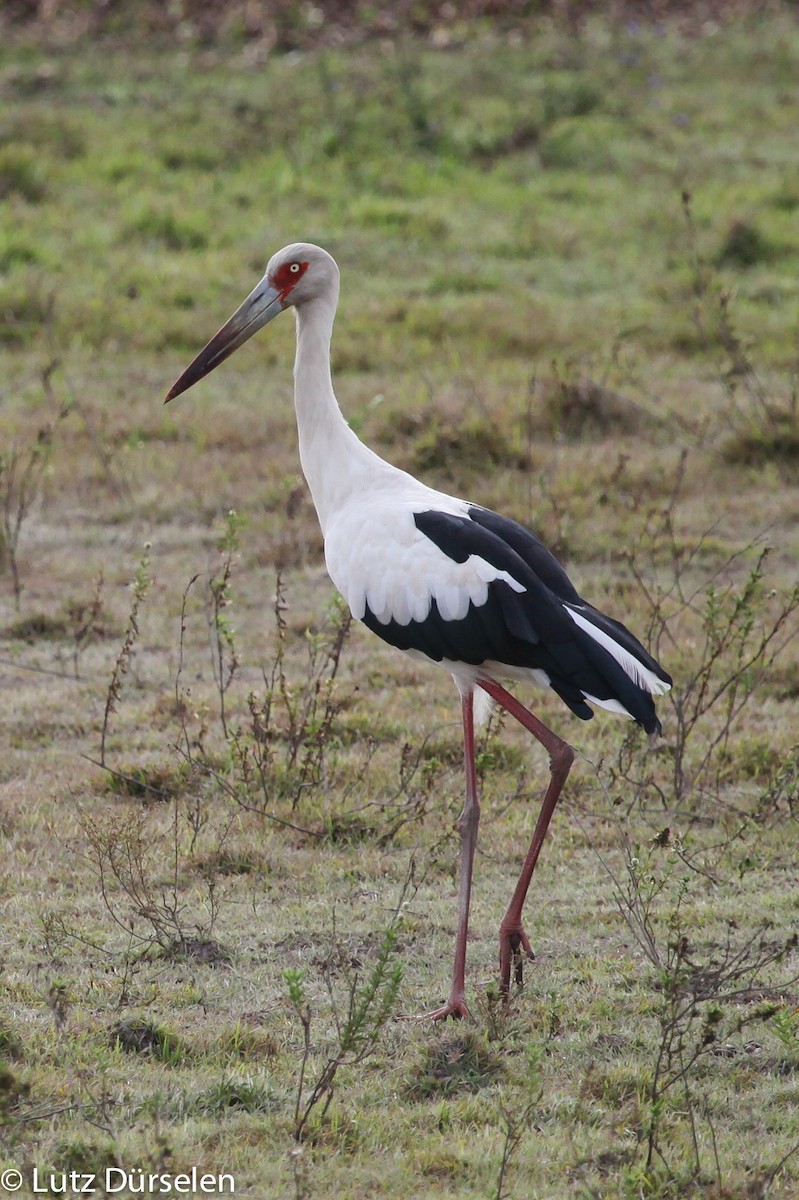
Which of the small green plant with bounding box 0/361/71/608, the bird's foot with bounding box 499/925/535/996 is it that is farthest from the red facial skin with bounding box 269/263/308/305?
the bird's foot with bounding box 499/925/535/996

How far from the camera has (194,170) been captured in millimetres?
12523

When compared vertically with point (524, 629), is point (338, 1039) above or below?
below

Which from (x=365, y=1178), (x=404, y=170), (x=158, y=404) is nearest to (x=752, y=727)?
(x=365, y=1178)

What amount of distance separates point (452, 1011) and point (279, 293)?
7.98 feet

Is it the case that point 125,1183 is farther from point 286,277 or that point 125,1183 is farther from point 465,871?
point 286,277

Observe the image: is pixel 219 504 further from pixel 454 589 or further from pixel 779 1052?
pixel 779 1052

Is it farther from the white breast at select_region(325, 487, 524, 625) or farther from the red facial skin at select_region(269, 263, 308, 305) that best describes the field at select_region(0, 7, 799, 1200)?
the red facial skin at select_region(269, 263, 308, 305)

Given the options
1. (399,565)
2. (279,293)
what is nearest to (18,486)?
(279,293)

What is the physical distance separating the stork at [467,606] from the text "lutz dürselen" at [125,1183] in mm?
956

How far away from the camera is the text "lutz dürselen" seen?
3348mm

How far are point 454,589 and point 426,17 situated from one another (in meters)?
12.2

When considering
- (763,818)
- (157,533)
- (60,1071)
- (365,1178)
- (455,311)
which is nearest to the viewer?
(365,1178)

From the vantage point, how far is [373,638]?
23.1ft

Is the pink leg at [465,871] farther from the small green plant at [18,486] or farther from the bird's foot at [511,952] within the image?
the small green plant at [18,486]
